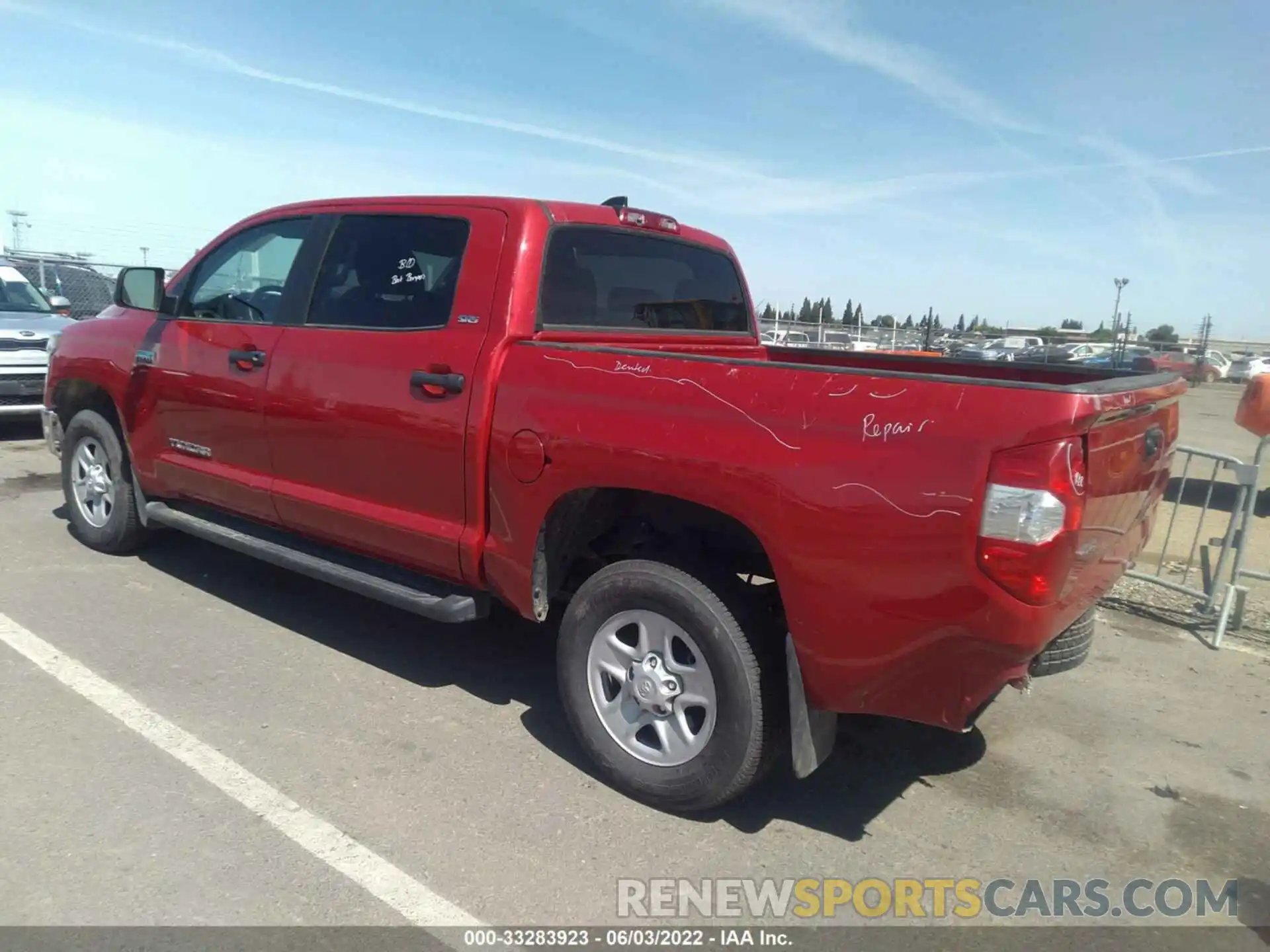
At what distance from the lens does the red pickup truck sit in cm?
256

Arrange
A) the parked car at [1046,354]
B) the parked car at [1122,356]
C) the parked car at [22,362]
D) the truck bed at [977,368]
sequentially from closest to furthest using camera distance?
1. the truck bed at [977,368]
2. the parked car at [22,362]
3. the parked car at [1122,356]
4. the parked car at [1046,354]

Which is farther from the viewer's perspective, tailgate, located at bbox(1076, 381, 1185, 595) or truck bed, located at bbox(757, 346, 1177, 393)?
truck bed, located at bbox(757, 346, 1177, 393)

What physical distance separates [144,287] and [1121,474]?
4.69 m

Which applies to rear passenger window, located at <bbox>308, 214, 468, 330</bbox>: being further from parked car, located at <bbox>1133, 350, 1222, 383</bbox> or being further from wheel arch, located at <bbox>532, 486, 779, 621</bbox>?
parked car, located at <bbox>1133, 350, 1222, 383</bbox>

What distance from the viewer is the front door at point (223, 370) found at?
4.42 metres

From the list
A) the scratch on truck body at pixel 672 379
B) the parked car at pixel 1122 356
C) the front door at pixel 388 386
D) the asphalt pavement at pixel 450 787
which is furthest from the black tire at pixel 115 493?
the parked car at pixel 1122 356

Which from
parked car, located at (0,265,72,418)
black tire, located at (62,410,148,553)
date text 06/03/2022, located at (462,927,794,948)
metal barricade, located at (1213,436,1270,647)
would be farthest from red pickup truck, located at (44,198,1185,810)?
parked car, located at (0,265,72,418)


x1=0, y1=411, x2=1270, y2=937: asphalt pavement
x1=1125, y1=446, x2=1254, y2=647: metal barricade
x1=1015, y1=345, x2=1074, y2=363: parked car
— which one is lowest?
x1=1015, y1=345, x2=1074, y2=363: parked car

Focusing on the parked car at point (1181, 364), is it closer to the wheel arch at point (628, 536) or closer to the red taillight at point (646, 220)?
the red taillight at point (646, 220)

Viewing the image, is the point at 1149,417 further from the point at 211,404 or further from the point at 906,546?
the point at 211,404

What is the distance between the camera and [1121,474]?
2.72 meters

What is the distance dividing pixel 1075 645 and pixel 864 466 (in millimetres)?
1007

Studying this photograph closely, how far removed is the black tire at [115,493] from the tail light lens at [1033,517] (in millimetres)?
4753

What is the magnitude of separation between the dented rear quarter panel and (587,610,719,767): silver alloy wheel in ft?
1.40
